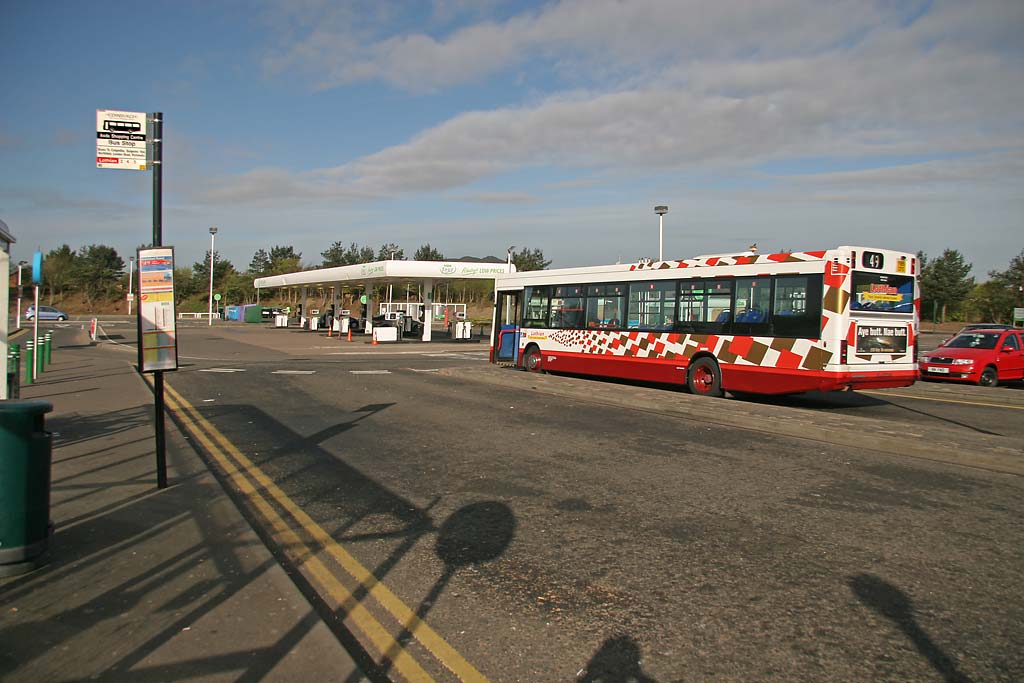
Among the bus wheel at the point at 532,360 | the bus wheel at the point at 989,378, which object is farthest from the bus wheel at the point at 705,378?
the bus wheel at the point at 989,378

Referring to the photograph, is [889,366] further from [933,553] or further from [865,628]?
[865,628]

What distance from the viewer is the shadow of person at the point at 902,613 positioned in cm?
366

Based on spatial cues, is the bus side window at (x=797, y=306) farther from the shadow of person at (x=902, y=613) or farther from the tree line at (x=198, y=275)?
the tree line at (x=198, y=275)

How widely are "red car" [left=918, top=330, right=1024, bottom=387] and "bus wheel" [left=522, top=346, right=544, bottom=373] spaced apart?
1094cm

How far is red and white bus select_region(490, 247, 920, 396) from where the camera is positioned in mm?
12891

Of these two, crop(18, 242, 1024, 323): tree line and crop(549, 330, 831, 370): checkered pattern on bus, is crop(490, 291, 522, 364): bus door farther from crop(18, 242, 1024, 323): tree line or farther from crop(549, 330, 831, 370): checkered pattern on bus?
crop(18, 242, 1024, 323): tree line

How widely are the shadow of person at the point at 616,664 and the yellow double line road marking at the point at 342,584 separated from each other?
1.85ft

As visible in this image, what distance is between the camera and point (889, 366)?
44.1ft

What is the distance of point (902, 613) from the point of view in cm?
433

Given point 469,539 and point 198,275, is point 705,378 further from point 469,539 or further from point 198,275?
point 198,275

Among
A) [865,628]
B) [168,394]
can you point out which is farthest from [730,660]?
[168,394]

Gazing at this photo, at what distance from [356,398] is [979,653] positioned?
12.4 m

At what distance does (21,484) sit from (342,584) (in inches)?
85.3

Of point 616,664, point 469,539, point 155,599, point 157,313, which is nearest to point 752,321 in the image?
point 469,539
